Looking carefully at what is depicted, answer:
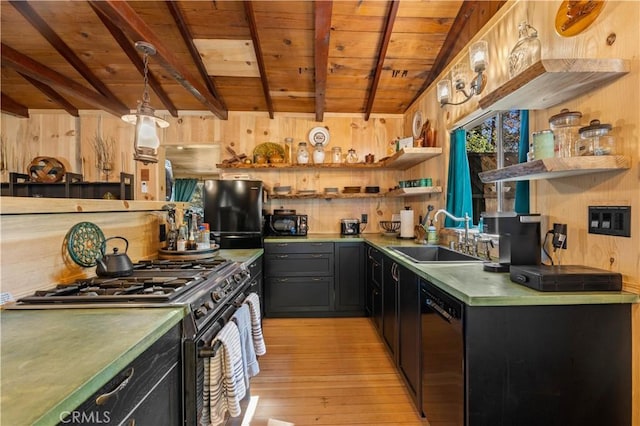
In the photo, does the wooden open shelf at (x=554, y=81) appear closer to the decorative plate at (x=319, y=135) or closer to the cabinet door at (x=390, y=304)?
the cabinet door at (x=390, y=304)

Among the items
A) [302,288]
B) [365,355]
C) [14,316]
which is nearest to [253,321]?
[14,316]

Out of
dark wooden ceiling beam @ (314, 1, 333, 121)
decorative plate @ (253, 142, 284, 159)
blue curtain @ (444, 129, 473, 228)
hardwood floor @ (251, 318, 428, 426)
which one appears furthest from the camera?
decorative plate @ (253, 142, 284, 159)

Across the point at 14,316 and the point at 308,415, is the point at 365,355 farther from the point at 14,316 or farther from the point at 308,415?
the point at 14,316

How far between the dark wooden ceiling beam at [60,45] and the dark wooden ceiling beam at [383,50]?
3417 millimetres

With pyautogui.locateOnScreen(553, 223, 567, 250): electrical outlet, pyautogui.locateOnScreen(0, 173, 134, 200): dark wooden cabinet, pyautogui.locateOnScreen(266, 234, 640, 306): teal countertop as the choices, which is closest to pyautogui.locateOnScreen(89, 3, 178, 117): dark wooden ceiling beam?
pyautogui.locateOnScreen(0, 173, 134, 200): dark wooden cabinet

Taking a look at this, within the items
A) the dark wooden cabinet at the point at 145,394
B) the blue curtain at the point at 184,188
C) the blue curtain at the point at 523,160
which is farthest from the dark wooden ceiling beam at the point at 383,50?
the blue curtain at the point at 184,188

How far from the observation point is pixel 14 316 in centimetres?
98

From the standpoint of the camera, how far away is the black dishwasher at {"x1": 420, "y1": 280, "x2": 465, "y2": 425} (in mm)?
1262

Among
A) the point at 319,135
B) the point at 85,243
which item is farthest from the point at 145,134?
the point at 319,135

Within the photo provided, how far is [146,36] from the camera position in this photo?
8.55ft

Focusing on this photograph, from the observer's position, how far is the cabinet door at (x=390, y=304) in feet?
7.38

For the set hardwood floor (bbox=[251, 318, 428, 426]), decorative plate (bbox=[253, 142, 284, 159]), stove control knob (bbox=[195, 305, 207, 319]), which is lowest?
hardwood floor (bbox=[251, 318, 428, 426])

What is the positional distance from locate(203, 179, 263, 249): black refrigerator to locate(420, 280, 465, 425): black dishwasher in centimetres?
209

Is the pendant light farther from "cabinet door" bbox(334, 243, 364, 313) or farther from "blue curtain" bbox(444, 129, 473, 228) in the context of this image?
"blue curtain" bbox(444, 129, 473, 228)
